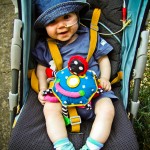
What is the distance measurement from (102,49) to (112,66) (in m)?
0.14

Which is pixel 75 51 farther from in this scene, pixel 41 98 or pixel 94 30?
pixel 41 98

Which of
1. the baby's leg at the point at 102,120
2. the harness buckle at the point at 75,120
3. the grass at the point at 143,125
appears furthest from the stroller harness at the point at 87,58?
the grass at the point at 143,125

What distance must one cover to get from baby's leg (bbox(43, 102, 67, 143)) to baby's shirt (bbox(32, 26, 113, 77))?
1.06 feet

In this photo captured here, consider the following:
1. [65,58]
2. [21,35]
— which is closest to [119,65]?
[65,58]

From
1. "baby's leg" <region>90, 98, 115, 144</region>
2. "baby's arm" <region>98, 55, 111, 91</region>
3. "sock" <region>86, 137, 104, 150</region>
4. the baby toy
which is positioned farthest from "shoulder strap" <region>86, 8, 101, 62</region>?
"sock" <region>86, 137, 104, 150</region>

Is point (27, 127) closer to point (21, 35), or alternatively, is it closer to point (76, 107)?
point (76, 107)

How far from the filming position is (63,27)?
6.29ft

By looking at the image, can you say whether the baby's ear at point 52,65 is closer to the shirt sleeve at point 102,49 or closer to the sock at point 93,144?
the shirt sleeve at point 102,49

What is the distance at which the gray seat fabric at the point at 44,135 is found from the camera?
5.37 feet

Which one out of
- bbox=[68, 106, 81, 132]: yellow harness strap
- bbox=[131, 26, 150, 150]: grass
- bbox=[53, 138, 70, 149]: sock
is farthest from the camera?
bbox=[131, 26, 150, 150]: grass

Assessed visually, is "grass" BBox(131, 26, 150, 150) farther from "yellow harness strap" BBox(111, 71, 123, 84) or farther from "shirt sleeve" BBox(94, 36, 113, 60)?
"shirt sleeve" BBox(94, 36, 113, 60)

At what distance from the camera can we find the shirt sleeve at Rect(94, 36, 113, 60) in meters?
2.03

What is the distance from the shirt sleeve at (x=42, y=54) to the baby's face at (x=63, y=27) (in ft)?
0.34

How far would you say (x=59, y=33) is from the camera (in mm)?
1953
